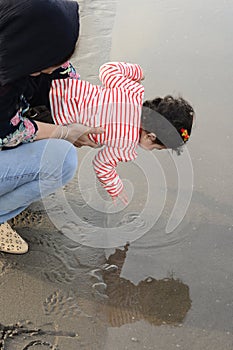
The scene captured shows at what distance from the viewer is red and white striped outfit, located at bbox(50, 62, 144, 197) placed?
8.88 feet

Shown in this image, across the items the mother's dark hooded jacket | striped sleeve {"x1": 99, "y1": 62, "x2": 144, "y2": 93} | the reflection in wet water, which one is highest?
the mother's dark hooded jacket

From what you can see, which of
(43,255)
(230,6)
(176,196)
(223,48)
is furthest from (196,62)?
(43,255)

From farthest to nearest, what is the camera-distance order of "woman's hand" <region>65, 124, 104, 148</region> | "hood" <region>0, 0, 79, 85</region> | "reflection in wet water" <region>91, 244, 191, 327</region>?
"woman's hand" <region>65, 124, 104, 148</region> < "reflection in wet water" <region>91, 244, 191, 327</region> < "hood" <region>0, 0, 79, 85</region>

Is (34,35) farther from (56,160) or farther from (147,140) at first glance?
(147,140)

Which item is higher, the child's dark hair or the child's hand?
the child's dark hair

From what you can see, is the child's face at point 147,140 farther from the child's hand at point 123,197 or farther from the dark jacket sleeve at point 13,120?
the dark jacket sleeve at point 13,120

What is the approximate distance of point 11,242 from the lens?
2727mm

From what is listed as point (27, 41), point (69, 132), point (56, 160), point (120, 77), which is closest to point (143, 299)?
point (56, 160)

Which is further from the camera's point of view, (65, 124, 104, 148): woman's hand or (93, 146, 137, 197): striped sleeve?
(93, 146, 137, 197): striped sleeve

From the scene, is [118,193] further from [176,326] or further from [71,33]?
[71,33]

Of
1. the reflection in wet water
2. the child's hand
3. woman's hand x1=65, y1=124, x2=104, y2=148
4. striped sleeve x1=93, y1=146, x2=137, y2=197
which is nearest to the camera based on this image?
the reflection in wet water

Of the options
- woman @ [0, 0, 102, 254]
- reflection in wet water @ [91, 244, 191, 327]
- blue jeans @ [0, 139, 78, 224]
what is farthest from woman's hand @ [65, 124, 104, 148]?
reflection in wet water @ [91, 244, 191, 327]

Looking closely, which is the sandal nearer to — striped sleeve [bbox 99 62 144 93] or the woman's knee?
the woman's knee

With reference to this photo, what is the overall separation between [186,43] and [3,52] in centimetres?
275
